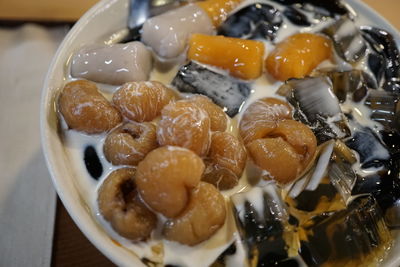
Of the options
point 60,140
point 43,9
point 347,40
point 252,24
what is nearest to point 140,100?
point 60,140

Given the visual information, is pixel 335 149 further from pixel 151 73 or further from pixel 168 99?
pixel 151 73

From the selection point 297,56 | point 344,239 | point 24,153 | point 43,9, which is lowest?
point 24,153

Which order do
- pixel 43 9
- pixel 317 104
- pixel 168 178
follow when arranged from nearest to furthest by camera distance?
pixel 168 178 < pixel 317 104 < pixel 43 9

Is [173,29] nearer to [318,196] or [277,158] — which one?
[277,158]

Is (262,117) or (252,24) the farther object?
(252,24)

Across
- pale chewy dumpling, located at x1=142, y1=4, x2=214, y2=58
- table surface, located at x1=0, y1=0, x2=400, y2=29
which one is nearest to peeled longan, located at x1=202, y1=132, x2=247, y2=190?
pale chewy dumpling, located at x1=142, y1=4, x2=214, y2=58

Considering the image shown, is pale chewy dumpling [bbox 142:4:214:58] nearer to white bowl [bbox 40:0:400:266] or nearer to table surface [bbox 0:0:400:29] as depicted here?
white bowl [bbox 40:0:400:266]
